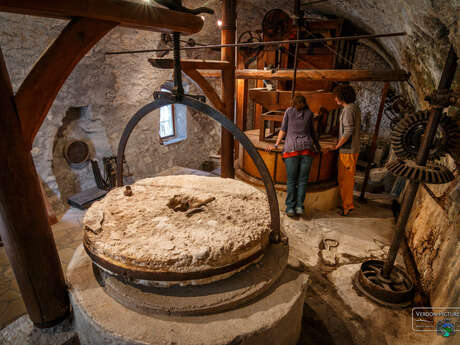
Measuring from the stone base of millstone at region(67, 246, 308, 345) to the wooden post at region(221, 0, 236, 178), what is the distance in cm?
A: 350

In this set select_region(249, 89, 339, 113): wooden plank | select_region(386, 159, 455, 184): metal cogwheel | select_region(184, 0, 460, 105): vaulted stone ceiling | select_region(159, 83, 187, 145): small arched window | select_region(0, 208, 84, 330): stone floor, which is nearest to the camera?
select_region(386, 159, 455, 184): metal cogwheel

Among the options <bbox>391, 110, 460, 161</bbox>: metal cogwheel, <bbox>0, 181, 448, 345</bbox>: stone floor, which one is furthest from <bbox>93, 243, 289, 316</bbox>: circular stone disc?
<bbox>391, 110, 460, 161</bbox>: metal cogwheel

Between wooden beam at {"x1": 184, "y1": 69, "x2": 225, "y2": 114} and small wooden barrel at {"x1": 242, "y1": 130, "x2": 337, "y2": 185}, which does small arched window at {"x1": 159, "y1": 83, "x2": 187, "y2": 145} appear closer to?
wooden beam at {"x1": 184, "y1": 69, "x2": 225, "y2": 114}

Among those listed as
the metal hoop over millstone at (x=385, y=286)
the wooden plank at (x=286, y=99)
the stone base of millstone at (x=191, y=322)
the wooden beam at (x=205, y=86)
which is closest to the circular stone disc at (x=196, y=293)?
the stone base of millstone at (x=191, y=322)

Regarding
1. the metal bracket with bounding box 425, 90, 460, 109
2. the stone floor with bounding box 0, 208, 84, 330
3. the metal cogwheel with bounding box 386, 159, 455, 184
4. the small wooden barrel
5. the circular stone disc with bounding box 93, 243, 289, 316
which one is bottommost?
the stone floor with bounding box 0, 208, 84, 330

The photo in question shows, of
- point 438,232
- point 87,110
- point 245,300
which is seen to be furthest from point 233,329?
point 87,110

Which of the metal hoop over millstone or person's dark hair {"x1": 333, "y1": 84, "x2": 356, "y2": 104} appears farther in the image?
person's dark hair {"x1": 333, "y1": 84, "x2": 356, "y2": 104}

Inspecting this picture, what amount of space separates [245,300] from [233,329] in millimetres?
225

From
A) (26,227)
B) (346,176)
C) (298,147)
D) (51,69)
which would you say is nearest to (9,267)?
(26,227)

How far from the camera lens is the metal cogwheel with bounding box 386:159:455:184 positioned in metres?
2.08

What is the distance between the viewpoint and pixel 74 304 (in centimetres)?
196

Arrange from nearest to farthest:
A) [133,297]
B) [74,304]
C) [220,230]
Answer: [133,297] < [74,304] < [220,230]

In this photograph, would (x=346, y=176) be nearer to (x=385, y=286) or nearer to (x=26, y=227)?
(x=385, y=286)

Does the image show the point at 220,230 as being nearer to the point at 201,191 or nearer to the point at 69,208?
the point at 201,191
